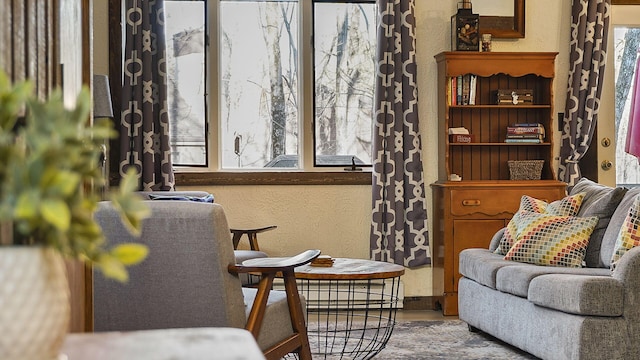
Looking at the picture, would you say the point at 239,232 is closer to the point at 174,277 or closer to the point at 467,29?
the point at 467,29

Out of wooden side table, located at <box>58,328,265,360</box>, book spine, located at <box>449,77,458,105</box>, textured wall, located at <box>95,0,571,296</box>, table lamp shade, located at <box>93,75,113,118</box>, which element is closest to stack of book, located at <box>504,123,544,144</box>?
book spine, located at <box>449,77,458,105</box>

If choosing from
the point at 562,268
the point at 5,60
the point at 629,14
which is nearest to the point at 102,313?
the point at 5,60

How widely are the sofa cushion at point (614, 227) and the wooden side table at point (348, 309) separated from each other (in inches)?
43.0

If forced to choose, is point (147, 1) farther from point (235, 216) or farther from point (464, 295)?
point (464, 295)

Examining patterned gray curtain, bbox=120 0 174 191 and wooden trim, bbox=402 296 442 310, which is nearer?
patterned gray curtain, bbox=120 0 174 191

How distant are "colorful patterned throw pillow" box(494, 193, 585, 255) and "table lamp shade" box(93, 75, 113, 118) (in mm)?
2443

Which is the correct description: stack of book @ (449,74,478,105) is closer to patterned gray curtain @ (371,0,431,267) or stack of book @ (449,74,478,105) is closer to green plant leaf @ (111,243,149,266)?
patterned gray curtain @ (371,0,431,267)

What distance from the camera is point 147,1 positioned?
6352 millimetres

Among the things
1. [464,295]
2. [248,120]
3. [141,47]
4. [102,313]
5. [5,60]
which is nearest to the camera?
[5,60]

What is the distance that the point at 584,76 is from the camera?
261 inches

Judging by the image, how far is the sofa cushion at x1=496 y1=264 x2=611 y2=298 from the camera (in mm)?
4590

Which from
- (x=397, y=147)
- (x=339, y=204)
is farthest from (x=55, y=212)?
(x=339, y=204)

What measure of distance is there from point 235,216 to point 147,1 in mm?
1617

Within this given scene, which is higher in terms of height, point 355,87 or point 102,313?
point 355,87
